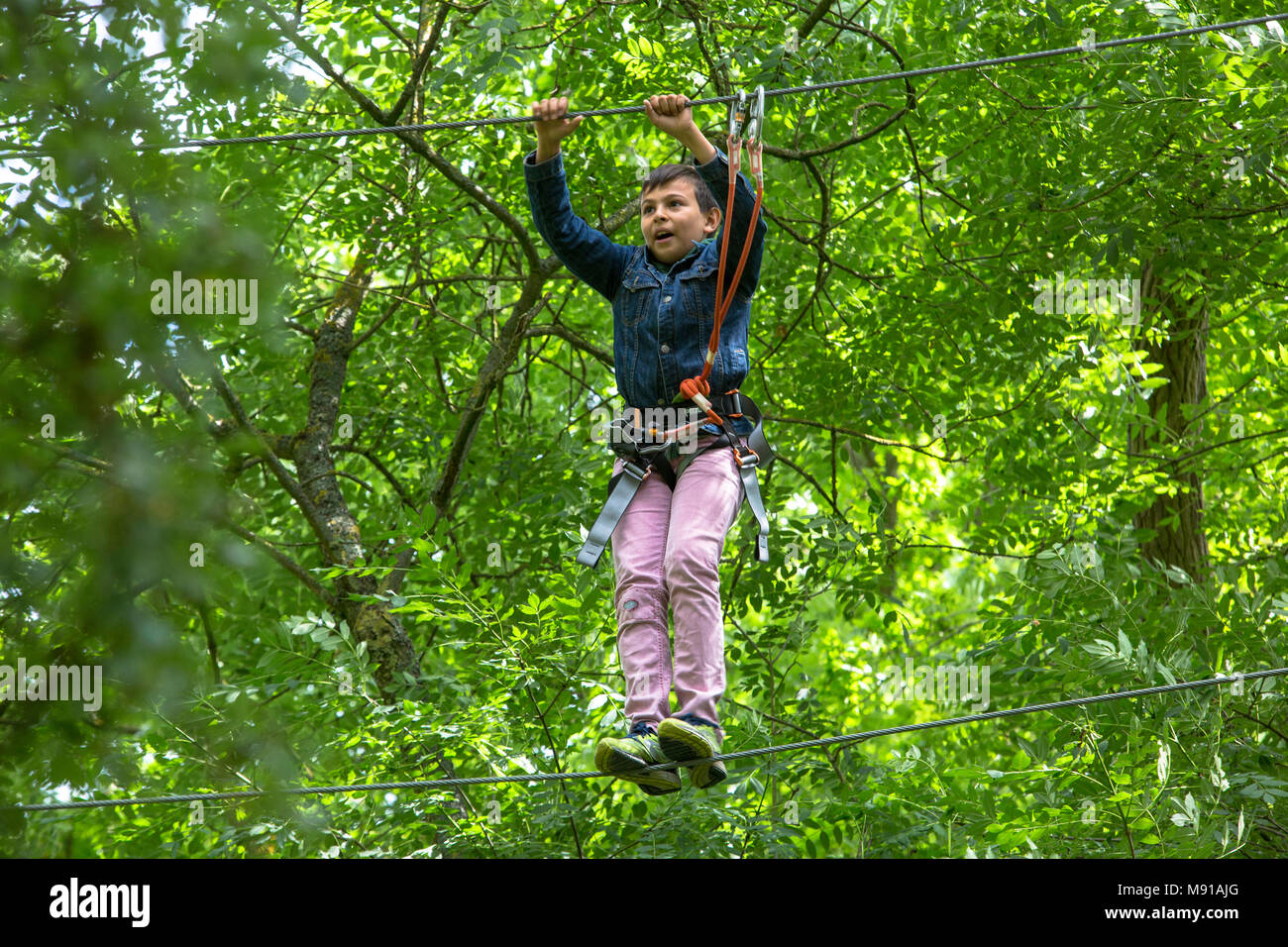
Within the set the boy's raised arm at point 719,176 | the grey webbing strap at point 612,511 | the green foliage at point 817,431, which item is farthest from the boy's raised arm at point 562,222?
the green foliage at point 817,431

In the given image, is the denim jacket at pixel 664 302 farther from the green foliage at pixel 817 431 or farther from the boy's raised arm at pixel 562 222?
the green foliage at pixel 817 431

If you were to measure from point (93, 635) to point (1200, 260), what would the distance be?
5976 mm

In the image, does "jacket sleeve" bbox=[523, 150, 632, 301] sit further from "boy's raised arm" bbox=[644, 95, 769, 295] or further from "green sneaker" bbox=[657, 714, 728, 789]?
"green sneaker" bbox=[657, 714, 728, 789]

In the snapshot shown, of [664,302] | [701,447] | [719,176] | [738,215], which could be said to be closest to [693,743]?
[701,447]

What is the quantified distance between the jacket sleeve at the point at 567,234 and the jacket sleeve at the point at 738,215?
38cm

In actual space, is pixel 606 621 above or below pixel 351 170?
below

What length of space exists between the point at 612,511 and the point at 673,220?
0.89 metres

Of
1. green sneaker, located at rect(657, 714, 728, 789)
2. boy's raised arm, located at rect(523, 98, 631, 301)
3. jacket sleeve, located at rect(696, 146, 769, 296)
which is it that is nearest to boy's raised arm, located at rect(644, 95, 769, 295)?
jacket sleeve, located at rect(696, 146, 769, 296)

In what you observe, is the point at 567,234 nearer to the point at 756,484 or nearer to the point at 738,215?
the point at 738,215

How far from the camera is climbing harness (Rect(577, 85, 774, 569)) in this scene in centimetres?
361

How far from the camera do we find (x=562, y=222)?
3.90m

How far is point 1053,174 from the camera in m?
6.27
